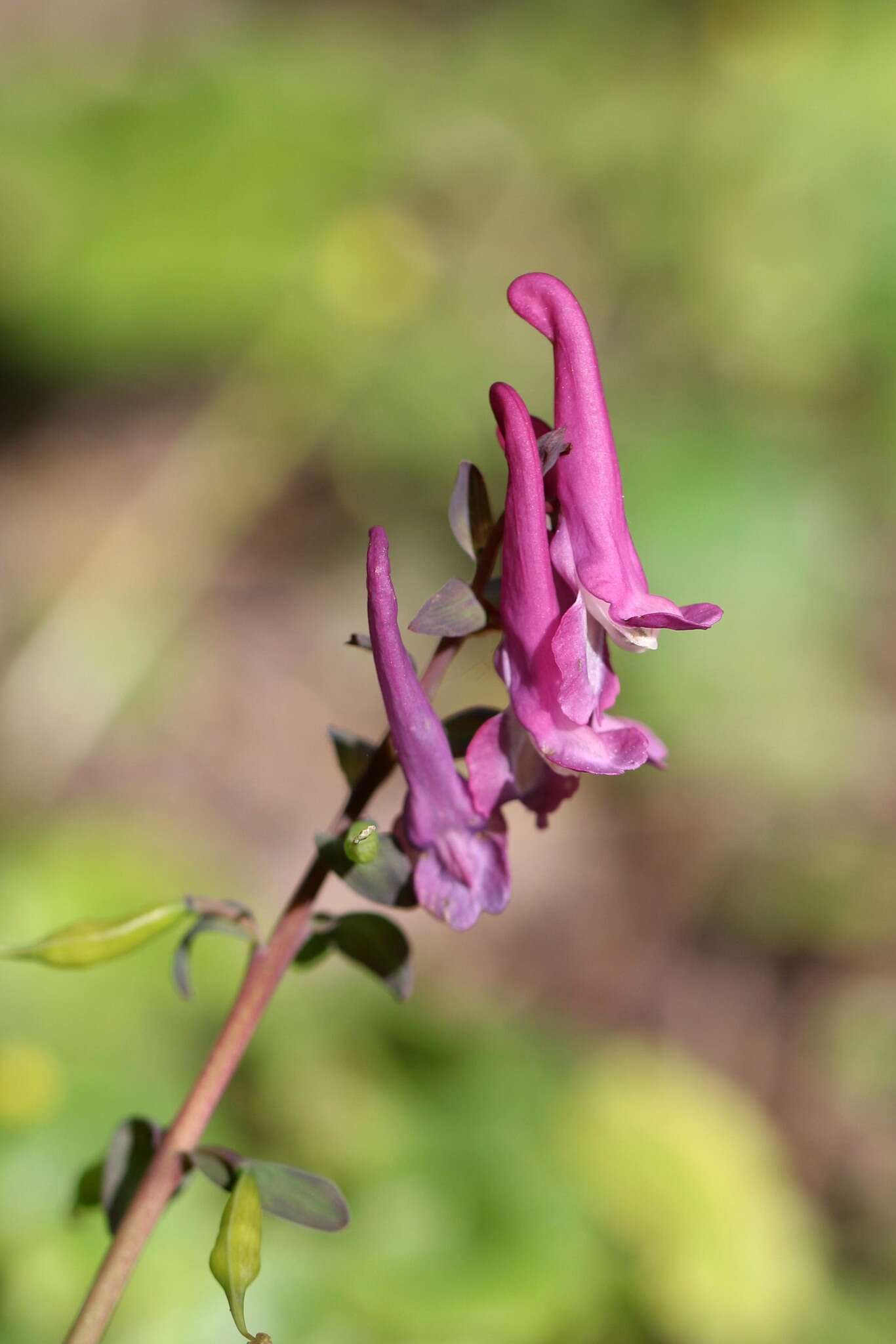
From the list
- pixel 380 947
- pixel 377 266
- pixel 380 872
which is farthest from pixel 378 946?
pixel 377 266

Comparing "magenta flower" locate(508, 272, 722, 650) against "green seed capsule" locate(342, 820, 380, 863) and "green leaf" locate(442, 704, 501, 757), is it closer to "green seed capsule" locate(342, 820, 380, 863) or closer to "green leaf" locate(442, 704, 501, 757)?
"green leaf" locate(442, 704, 501, 757)

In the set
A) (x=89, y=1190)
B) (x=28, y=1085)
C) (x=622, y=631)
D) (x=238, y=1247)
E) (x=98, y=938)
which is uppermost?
(x=622, y=631)

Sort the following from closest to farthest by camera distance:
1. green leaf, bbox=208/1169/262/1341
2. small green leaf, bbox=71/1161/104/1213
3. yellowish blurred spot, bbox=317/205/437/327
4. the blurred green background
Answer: green leaf, bbox=208/1169/262/1341, small green leaf, bbox=71/1161/104/1213, the blurred green background, yellowish blurred spot, bbox=317/205/437/327

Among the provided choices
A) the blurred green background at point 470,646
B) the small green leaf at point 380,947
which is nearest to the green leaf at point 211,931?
the small green leaf at point 380,947

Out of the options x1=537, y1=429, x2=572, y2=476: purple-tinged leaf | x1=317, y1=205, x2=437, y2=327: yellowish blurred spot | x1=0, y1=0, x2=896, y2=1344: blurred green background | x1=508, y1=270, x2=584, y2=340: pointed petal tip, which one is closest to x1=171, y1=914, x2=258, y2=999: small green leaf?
x1=537, y1=429, x2=572, y2=476: purple-tinged leaf

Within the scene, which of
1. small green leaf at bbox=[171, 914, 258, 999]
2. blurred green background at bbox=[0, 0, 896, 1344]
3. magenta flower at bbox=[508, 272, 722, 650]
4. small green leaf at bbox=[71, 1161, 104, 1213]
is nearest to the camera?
magenta flower at bbox=[508, 272, 722, 650]

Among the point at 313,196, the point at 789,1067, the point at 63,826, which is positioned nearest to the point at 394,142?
the point at 313,196

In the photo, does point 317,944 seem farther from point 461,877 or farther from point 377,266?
point 377,266
